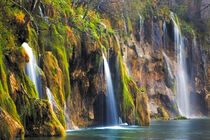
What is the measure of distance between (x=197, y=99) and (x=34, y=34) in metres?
48.5

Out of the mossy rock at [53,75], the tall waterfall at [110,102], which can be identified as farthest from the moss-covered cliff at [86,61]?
the tall waterfall at [110,102]

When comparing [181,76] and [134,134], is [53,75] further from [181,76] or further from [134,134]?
[181,76]

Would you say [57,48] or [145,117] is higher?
[57,48]

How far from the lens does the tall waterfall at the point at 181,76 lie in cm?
6431

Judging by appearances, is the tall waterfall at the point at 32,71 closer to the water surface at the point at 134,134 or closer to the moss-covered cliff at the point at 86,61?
the moss-covered cliff at the point at 86,61

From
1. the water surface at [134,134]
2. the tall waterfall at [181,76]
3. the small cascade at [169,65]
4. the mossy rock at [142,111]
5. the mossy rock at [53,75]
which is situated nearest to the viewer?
the water surface at [134,134]

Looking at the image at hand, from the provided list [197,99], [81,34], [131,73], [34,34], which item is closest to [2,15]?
[34,34]

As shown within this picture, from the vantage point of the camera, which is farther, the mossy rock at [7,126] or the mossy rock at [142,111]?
the mossy rock at [142,111]

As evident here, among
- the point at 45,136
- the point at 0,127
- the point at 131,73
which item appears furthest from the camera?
the point at 131,73

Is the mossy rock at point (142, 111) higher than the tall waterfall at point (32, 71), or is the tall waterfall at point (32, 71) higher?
the tall waterfall at point (32, 71)

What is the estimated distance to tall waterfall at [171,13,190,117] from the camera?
64.3 m

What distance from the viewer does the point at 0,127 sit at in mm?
15641

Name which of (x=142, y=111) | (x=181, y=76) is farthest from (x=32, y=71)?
(x=181, y=76)

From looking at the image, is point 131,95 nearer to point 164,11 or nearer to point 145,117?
point 145,117
